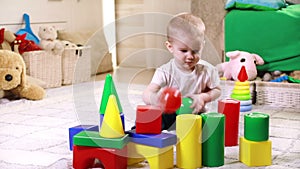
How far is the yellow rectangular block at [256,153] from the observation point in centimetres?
119

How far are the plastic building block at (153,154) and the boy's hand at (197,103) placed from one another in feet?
0.59

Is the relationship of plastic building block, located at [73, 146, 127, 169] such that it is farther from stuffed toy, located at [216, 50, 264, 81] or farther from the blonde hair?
stuffed toy, located at [216, 50, 264, 81]

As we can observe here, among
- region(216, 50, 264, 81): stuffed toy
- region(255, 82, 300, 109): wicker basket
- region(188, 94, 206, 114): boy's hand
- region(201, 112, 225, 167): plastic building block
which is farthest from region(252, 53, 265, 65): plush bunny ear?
region(201, 112, 225, 167): plastic building block

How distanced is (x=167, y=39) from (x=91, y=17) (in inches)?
95.6

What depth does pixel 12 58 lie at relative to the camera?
7.13 feet

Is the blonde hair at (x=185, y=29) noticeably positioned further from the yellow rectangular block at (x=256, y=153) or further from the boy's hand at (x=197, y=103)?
the yellow rectangular block at (x=256, y=153)

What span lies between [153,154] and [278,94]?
1114mm

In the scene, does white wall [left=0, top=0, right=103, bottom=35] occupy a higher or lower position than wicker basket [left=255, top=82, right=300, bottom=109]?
higher

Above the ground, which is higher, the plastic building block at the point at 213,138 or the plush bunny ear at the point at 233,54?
the plush bunny ear at the point at 233,54

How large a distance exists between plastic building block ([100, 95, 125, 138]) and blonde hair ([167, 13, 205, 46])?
0.26 meters

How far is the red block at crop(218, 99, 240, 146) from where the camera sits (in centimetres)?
136

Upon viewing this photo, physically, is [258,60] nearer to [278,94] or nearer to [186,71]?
[278,94]

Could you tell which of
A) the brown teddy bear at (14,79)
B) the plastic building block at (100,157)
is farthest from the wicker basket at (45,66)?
the plastic building block at (100,157)

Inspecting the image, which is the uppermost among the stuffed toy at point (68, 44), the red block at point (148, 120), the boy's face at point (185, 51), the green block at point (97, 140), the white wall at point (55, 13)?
the white wall at point (55, 13)
